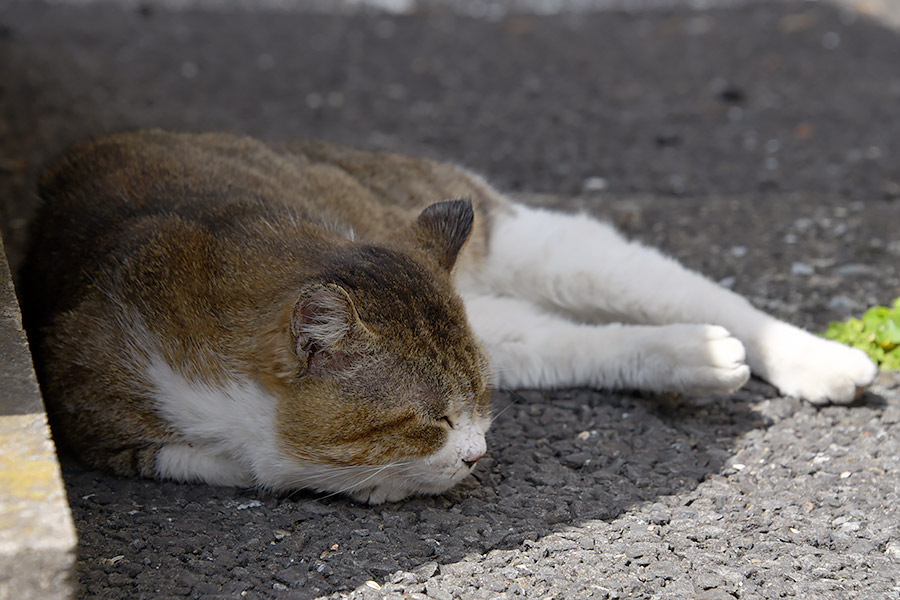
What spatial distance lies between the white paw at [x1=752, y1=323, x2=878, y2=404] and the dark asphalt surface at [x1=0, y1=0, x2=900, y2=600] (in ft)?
0.26

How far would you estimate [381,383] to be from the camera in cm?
247

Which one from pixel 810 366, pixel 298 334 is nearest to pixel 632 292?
pixel 810 366

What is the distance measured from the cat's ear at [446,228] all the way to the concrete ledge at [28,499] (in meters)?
1.28

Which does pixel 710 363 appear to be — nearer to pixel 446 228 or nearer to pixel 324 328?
pixel 446 228

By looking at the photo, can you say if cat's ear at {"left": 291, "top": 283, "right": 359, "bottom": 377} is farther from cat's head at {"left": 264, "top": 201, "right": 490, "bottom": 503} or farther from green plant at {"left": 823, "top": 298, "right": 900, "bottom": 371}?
green plant at {"left": 823, "top": 298, "right": 900, "bottom": 371}

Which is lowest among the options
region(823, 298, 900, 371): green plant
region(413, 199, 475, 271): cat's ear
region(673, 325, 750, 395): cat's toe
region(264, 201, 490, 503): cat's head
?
region(823, 298, 900, 371): green plant

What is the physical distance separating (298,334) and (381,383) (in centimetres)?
29

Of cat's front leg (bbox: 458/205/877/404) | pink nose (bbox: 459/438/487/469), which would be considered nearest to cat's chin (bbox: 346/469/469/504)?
pink nose (bbox: 459/438/487/469)

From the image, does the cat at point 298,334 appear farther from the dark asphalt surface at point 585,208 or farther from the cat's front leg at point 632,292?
the dark asphalt surface at point 585,208

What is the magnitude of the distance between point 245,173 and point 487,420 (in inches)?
56.3

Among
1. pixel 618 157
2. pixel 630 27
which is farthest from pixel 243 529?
pixel 630 27

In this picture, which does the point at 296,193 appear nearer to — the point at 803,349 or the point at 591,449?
the point at 591,449

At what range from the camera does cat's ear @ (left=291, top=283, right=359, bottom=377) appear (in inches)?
88.7

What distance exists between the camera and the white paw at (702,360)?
10.6ft
